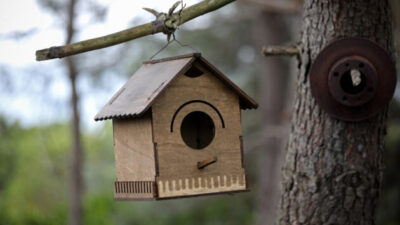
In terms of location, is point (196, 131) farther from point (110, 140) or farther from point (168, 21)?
point (110, 140)

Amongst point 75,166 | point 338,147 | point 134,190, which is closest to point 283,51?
point 338,147

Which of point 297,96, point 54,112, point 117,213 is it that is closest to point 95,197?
point 117,213

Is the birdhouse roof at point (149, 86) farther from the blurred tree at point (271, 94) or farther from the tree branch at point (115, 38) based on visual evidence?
the blurred tree at point (271, 94)

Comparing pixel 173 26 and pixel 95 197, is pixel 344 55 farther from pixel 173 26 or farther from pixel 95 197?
pixel 95 197

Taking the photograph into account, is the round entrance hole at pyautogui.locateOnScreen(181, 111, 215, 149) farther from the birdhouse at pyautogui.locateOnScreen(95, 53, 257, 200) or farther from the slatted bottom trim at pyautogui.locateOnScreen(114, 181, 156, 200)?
the slatted bottom trim at pyautogui.locateOnScreen(114, 181, 156, 200)

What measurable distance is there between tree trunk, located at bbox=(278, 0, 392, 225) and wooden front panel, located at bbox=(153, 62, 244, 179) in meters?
0.50

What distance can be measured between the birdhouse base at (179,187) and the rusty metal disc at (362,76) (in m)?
0.65

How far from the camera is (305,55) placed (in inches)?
134

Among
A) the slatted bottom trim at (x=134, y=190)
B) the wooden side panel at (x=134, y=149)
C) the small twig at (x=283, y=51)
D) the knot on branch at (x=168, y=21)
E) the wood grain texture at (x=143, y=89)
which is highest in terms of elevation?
the knot on branch at (x=168, y=21)

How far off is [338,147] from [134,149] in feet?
3.56

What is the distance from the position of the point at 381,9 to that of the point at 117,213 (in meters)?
11.1

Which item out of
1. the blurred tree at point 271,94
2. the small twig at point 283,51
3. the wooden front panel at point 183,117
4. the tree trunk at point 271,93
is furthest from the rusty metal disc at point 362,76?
the tree trunk at point 271,93

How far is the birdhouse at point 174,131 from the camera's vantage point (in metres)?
2.80

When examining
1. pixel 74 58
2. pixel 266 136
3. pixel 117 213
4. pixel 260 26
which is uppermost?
pixel 260 26
